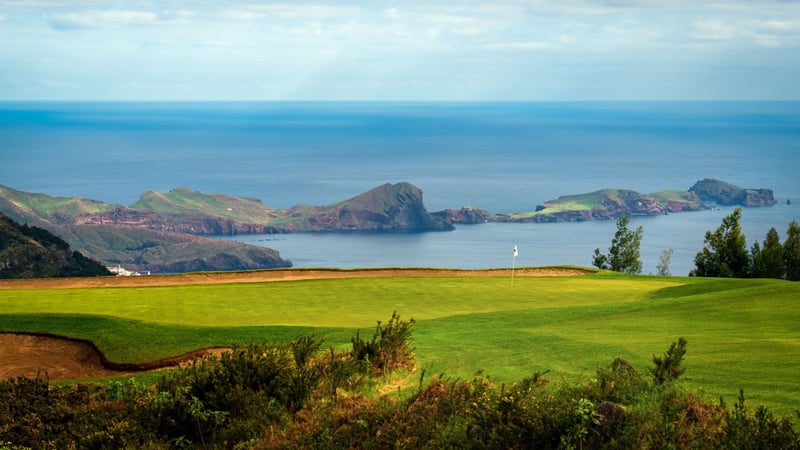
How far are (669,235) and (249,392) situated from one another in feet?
375

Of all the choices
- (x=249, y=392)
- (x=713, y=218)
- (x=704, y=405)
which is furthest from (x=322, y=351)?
(x=713, y=218)

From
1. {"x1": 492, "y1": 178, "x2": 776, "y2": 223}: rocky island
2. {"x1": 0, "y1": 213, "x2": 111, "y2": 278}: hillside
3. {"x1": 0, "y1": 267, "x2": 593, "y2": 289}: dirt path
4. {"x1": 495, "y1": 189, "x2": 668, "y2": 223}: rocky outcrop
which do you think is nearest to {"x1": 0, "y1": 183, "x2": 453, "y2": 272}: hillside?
{"x1": 495, "y1": 189, "x2": 668, "y2": 223}: rocky outcrop

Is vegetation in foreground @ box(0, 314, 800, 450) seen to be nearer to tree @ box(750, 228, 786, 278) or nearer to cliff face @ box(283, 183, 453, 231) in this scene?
tree @ box(750, 228, 786, 278)

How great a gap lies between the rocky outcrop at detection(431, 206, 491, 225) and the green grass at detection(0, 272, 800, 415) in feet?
368

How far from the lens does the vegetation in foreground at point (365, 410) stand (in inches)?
356

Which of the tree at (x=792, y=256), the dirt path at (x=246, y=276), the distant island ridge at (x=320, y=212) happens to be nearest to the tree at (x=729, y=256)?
the tree at (x=792, y=256)

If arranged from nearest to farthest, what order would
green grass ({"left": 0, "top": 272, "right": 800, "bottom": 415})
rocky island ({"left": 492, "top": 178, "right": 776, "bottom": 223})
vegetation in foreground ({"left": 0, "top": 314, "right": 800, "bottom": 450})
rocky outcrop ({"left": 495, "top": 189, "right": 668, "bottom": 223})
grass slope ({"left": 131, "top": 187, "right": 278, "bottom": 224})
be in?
vegetation in foreground ({"left": 0, "top": 314, "right": 800, "bottom": 450}) → green grass ({"left": 0, "top": 272, "right": 800, "bottom": 415}) → rocky outcrop ({"left": 495, "top": 189, "right": 668, "bottom": 223}) → rocky island ({"left": 492, "top": 178, "right": 776, "bottom": 223}) → grass slope ({"left": 131, "top": 187, "right": 278, "bottom": 224})

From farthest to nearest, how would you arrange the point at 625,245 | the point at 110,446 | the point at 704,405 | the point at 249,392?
the point at 625,245 < the point at 249,392 < the point at 110,446 < the point at 704,405

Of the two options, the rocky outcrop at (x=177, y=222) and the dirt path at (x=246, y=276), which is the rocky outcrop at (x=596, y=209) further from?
the dirt path at (x=246, y=276)

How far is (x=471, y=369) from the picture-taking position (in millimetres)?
12555

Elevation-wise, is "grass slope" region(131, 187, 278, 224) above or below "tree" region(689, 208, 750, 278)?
above

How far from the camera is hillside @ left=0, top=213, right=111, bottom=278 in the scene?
5799 centimetres

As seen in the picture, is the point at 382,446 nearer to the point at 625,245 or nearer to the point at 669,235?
the point at 625,245

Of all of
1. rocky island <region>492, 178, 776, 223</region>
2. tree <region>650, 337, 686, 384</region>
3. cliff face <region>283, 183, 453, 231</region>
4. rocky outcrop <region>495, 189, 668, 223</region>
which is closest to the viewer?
tree <region>650, 337, 686, 384</region>
